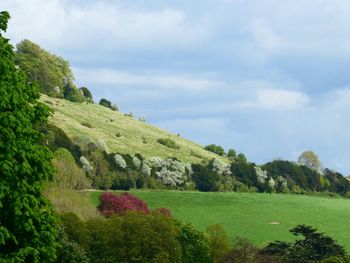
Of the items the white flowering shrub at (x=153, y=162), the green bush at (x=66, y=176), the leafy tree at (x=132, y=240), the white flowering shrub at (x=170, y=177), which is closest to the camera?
the leafy tree at (x=132, y=240)

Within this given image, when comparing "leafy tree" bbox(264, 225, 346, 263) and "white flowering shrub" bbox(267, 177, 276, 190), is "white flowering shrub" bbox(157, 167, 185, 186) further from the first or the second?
"leafy tree" bbox(264, 225, 346, 263)

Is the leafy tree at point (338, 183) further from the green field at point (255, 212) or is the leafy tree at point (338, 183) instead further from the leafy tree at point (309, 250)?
the leafy tree at point (309, 250)

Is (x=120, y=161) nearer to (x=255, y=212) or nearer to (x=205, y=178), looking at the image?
(x=205, y=178)

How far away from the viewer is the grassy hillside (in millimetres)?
146875

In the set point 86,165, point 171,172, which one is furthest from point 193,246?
point 171,172

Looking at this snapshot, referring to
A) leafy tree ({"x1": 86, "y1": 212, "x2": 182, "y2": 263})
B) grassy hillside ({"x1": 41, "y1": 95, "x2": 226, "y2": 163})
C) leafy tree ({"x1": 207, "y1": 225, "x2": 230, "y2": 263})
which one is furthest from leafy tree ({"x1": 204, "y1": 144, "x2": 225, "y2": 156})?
leafy tree ({"x1": 86, "y1": 212, "x2": 182, "y2": 263})

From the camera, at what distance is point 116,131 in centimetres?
16425

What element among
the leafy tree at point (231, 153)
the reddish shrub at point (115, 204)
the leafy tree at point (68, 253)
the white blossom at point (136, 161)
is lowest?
the leafy tree at point (68, 253)

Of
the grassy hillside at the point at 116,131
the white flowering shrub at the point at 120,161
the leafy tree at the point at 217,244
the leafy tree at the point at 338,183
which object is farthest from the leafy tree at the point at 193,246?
the leafy tree at the point at 338,183

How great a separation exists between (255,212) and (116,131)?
6410 centimetres

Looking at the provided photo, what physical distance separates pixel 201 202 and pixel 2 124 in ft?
274

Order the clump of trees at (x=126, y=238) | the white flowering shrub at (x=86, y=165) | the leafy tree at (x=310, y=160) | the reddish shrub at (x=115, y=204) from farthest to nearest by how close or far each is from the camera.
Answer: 1. the leafy tree at (x=310, y=160)
2. the white flowering shrub at (x=86, y=165)
3. the reddish shrub at (x=115, y=204)
4. the clump of trees at (x=126, y=238)

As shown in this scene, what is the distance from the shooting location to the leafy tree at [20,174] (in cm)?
2633

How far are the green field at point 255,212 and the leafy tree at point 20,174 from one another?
58.8 meters
